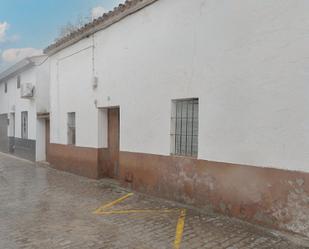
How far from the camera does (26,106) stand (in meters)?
16.2

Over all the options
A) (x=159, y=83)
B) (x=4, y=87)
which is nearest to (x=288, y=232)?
(x=159, y=83)

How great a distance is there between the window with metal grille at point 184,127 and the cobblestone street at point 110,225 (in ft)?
4.03

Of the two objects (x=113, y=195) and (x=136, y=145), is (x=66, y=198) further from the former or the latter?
(x=136, y=145)

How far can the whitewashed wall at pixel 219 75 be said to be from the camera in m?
4.91

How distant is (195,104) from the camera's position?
22.3 feet

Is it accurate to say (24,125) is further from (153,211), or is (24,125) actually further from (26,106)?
(153,211)

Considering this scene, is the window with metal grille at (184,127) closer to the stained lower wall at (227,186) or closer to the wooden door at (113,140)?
the stained lower wall at (227,186)

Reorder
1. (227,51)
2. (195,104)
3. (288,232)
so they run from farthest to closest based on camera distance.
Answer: (195,104) < (227,51) < (288,232)

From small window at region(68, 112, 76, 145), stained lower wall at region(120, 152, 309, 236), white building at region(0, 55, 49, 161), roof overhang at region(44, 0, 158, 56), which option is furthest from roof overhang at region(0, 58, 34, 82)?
stained lower wall at region(120, 152, 309, 236)

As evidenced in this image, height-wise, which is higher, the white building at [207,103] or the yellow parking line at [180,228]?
the white building at [207,103]

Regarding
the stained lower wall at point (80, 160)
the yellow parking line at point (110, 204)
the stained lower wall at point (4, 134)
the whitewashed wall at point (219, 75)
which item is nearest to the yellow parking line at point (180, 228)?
the whitewashed wall at point (219, 75)

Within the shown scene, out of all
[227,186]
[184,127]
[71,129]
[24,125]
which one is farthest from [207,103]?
[24,125]

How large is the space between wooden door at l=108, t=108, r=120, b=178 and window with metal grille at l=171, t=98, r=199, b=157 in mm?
3010

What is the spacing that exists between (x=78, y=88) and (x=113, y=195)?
181 inches
